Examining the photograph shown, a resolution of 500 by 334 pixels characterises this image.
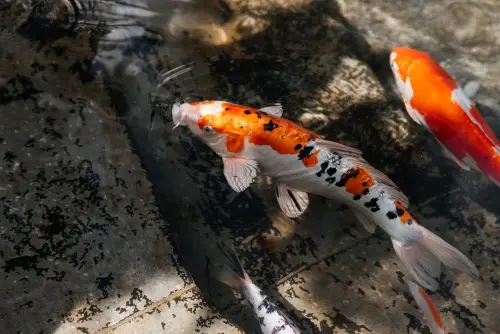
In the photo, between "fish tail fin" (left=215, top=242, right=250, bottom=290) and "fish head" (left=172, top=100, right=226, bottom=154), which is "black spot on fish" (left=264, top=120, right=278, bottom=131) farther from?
"fish tail fin" (left=215, top=242, right=250, bottom=290)

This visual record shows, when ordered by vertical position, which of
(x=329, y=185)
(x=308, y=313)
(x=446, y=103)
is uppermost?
(x=446, y=103)

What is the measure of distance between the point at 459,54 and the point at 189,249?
2894 millimetres

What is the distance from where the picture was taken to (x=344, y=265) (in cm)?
322

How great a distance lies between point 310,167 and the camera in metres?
2.92

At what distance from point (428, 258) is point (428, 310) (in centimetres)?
32

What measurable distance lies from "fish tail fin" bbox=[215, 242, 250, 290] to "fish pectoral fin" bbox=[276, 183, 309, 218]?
18.4 inches

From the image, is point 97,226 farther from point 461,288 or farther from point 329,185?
point 461,288

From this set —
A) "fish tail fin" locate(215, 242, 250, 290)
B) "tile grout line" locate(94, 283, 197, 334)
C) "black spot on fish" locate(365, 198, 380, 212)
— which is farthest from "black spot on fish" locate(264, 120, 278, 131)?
"tile grout line" locate(94, 283, 197, 334)

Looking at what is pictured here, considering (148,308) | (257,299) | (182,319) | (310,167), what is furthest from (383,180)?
(148,308)

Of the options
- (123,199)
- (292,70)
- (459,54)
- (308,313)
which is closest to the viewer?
(123,199)

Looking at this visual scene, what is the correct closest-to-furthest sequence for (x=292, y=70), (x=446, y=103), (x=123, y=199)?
(x=123, y=199)
(x=446, y=103)
(x=292, y=70)

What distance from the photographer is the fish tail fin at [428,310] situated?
289cm

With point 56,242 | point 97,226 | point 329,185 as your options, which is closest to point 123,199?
point 97,226

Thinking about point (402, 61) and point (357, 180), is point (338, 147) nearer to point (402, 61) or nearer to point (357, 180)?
point (357, 180)
